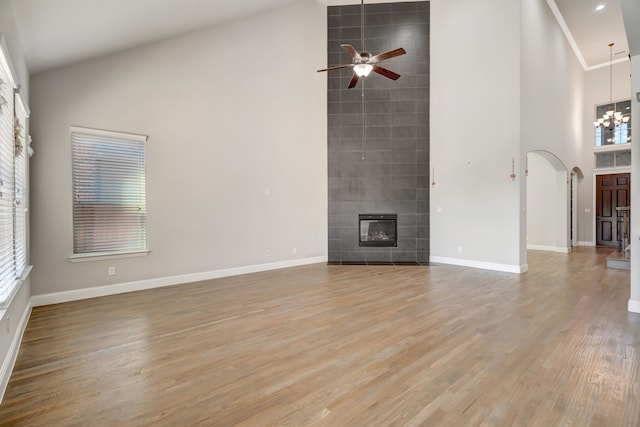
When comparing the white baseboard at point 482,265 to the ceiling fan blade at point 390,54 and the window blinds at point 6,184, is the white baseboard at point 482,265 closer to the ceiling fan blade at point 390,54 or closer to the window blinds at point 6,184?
the ceiling fan blade at point 390,54

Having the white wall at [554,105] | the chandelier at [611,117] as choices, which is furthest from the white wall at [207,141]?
the chandelier at [611,117]

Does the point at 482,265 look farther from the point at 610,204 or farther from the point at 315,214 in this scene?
the point at 610,204

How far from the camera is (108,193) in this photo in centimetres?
443

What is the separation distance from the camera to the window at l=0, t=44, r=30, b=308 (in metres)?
2.36

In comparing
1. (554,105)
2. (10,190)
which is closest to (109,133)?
(10,190)

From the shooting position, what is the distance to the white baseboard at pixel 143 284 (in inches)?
159

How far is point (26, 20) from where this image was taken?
9.21 feet

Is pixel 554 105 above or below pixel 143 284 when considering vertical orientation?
above

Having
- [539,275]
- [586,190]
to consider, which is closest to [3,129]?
[539,275]

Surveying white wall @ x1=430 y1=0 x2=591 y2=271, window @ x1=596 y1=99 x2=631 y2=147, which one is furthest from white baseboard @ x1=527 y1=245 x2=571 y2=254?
window @ x1=596 y1=99 x2=631 y2=147

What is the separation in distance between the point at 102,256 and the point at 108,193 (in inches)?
33.1

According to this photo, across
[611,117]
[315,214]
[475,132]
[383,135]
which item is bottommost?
[315,214]

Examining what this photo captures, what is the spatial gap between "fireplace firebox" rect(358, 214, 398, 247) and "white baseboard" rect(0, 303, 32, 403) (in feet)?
18.1

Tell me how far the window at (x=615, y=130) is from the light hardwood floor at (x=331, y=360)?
7.54 meters
